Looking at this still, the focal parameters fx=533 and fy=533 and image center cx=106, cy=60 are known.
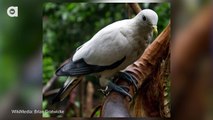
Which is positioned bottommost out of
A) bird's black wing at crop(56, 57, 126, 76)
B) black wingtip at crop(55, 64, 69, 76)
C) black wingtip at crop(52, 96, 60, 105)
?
black wingtip at crop(52, 96, 60, 105)

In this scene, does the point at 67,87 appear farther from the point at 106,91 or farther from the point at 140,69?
the point at 140,69

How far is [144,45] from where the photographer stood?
166 centimetres

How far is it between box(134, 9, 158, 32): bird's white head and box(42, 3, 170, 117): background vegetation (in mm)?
26

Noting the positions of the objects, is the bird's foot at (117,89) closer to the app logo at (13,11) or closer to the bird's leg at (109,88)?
the bird's leg at (109,88)

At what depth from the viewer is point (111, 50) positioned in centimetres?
165

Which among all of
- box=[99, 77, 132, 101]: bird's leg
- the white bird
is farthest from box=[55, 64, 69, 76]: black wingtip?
box=[99, 77, 132, 101]: bird's leg

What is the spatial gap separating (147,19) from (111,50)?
0.48 feet

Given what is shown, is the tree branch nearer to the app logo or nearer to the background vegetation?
the background vegetation

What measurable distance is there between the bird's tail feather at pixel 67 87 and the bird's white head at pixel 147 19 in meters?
0.26

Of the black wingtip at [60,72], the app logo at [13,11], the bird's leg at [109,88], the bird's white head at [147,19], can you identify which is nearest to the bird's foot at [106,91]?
Answer: the bird's leg at [109,88]

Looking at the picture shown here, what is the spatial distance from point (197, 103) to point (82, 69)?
373mm

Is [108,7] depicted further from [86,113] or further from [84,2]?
[86,113]

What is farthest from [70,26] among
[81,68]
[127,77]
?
[127,77]

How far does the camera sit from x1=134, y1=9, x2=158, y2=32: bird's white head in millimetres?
1639
